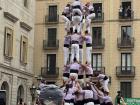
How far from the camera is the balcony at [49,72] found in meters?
44.4

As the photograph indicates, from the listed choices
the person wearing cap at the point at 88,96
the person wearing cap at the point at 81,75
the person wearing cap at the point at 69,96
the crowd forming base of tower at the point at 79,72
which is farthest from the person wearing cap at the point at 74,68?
the person wearing cap at the point at 88,96

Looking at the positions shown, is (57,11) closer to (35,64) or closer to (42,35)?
(42,35)

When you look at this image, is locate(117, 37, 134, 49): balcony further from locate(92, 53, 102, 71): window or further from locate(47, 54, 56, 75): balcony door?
locate(47, 54, 56, 75): balcony door

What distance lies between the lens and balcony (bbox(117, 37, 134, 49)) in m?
43.4

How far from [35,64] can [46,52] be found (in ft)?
5.53

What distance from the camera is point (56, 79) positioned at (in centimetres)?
4428

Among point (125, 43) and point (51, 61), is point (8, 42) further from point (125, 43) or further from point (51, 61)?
point (125, 43)

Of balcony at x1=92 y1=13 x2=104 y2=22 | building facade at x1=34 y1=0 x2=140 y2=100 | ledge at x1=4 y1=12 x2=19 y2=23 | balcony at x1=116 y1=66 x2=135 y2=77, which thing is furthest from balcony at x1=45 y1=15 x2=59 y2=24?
ledge at x1=4 y1=12 x2=19 y2=23

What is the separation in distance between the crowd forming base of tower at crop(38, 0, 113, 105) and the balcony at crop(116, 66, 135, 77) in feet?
81.6

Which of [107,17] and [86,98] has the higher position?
[107,17]

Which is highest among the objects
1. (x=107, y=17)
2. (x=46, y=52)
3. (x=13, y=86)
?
(x=107, y=17)

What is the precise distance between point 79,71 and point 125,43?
27098mm

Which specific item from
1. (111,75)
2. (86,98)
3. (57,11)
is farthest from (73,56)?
(57,11)

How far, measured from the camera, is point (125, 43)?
143 ft
